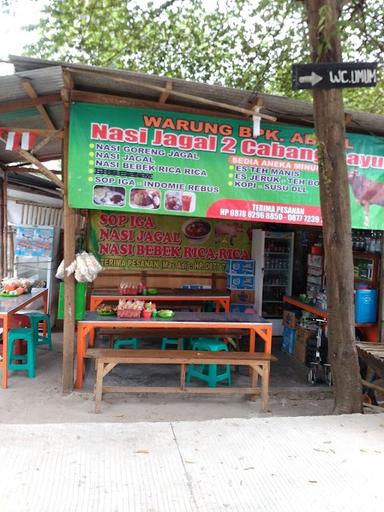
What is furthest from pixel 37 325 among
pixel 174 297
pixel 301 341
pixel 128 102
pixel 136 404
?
pixel 301 341

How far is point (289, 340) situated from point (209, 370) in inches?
104

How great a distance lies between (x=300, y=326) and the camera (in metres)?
8.12

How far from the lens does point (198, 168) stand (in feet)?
19.7

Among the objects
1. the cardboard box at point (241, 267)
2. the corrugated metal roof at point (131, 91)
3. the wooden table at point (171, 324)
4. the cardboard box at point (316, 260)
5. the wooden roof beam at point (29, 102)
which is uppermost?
the corrugated metal roof at point (131, 91)

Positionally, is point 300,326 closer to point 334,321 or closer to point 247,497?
point 334,321

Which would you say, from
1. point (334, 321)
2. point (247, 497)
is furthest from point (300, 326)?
point (247, 497)

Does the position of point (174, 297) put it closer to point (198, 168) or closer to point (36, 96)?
point (198, 168)

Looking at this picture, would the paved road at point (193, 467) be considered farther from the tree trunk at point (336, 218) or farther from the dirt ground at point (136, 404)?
the dirt ground at point (136, 404)

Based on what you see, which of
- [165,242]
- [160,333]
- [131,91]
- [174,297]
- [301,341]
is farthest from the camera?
[165,242]

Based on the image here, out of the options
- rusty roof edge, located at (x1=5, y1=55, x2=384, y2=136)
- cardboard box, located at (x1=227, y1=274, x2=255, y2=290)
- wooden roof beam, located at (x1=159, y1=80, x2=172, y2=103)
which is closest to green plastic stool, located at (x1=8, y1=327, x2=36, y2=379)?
rusty roof edge, located at (x1=5, y1=55, x2=384, y2=136)

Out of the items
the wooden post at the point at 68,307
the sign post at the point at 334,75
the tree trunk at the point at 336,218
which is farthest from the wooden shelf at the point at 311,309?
the sign post at the point at 334,75

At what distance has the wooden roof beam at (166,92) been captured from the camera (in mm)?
5203

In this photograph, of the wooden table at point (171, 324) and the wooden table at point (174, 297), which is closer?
the wooden table at point (171, 324)

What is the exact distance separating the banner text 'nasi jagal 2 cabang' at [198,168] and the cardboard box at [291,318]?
2.55 metres
